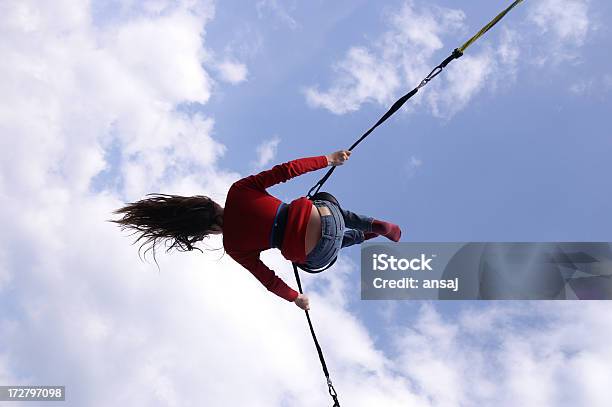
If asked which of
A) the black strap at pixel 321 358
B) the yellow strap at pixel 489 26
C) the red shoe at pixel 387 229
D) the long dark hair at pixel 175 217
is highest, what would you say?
the yellow strap at pixel 489 26

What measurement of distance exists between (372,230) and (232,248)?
2411 mm

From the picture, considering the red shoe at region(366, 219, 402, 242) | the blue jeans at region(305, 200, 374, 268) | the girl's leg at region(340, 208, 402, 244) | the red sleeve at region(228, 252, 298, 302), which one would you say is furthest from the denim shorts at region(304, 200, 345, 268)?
the red shoe at region(366, 219, 402, 242)

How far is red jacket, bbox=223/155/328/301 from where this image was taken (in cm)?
450

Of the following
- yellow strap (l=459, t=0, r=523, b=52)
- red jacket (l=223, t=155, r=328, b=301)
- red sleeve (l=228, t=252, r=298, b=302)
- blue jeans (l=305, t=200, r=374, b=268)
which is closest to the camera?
yellow strap (l=459, t=0, r=523, b=52)

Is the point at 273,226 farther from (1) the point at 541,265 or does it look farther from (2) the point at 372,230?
(1) the point at 541,265

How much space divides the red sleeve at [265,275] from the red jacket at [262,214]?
171 mm

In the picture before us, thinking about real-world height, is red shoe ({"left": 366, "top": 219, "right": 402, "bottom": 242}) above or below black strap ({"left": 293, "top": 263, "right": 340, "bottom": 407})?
above

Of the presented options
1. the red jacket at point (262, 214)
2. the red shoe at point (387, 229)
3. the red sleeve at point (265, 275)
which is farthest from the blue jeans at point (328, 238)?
the red shoe at point (387, 229)

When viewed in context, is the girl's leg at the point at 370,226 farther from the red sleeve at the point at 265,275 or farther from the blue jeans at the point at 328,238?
the red sleeve at the point at 265,275

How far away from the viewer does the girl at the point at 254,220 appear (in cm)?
452

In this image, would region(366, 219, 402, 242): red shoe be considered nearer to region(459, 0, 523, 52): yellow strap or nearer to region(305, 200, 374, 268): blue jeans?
region(305, 200, 374, 268): blue jeans

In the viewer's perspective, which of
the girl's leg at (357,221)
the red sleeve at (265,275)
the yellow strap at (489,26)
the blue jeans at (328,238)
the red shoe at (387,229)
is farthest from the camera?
the red shoe at (387,229)

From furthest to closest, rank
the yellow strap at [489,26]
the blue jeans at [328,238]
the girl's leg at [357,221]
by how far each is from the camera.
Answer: the girl's leg at [357,221] < the blue jeans at [328,238] < the yellow strap at [489,26]

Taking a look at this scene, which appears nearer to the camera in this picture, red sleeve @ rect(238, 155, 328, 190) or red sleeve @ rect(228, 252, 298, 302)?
red sleeve @ rect(238, 155, 328, 190)
